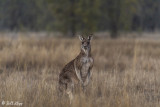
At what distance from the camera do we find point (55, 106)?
5039 millimetres

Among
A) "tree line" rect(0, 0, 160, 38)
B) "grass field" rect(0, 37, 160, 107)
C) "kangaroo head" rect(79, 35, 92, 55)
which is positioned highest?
"tree line" rect(0, 0, 160, 38)

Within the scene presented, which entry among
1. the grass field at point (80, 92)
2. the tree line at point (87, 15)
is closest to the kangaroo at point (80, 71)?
the grass field at point (80, 92)

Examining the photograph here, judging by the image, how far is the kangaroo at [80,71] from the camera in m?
5.74

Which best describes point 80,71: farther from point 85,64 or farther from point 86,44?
point 86,44

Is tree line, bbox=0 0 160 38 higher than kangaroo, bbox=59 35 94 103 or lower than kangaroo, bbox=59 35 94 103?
higher

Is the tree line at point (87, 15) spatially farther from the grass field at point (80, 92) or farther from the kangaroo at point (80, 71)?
the kangaroo at point (80, 71)

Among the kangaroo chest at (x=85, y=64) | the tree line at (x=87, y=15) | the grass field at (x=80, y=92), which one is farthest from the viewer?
the tree line at (x=87, y=15)

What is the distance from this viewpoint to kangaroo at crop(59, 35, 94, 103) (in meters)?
5.74

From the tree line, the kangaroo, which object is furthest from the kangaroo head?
the tree line

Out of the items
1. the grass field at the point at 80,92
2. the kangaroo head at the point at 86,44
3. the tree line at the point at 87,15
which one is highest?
the tree line at the point at 87,15

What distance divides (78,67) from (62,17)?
2092 cm

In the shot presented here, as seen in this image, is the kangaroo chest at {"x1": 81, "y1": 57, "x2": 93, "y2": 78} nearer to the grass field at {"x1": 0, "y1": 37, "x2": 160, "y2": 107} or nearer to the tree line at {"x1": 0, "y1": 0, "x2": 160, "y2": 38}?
the grass field at {"x1": 0, "y1": 37, "x2": 160, "y2": 107}

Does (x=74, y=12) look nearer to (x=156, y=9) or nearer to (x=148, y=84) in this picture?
(x=148, y=84)

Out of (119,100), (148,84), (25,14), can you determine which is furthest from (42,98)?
(25,14)
